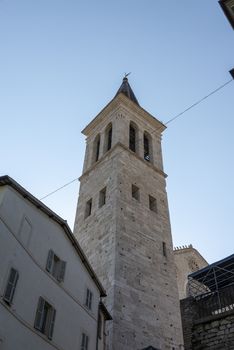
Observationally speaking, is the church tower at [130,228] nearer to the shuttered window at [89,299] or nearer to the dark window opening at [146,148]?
the dark window opening at [146,148]

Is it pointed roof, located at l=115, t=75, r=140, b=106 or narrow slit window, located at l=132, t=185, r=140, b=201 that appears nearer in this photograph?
narrow slit window, located at l=132, t=185, r=140, b=201

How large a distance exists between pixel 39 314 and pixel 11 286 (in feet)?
4.01

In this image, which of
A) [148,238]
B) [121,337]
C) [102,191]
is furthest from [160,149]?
[121,337]

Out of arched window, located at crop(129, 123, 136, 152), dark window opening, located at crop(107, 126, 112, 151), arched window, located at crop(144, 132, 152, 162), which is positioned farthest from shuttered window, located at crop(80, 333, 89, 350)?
dark window opening, located at crop(107, 126, 112, 151)

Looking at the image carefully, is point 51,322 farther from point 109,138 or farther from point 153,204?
point 109,138

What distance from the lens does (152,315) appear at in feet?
42.7

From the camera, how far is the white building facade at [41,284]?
795 cm

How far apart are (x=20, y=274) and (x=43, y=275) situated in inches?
40.5

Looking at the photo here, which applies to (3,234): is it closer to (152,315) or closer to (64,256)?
(64,256)

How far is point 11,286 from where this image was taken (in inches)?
316

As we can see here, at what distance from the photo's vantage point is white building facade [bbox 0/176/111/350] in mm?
7953

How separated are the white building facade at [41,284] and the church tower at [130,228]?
1295 millimetres

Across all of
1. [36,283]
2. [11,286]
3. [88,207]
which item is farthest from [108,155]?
[11,286]

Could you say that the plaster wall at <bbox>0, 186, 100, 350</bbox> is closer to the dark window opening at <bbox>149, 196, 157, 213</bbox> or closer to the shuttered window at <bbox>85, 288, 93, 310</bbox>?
the shuttered window at <bbox>85, 288, 93, 310</bbox>
